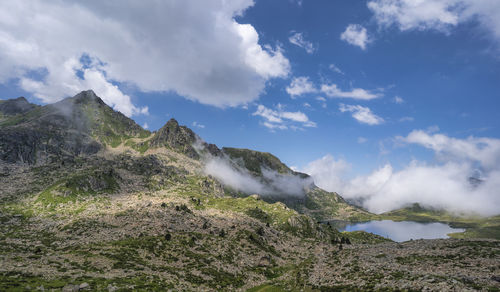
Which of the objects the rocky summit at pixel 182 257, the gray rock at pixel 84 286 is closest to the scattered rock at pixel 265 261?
the rocky summit at pixel 182 257

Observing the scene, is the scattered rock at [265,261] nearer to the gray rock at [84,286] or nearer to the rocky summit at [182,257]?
the rocky summit at [182,257]

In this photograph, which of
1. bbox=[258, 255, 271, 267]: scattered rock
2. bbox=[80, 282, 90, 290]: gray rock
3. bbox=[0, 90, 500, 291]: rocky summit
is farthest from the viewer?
bbox=[258, 255, 271, 267]: scattered rock

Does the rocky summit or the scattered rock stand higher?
the rocky summit

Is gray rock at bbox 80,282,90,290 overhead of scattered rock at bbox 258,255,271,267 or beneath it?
overhead

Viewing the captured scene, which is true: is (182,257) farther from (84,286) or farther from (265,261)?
(84,286)

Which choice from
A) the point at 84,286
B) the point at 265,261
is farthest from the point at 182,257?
the point at 84,286

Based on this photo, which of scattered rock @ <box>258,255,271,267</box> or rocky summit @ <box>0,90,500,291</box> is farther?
scattered rock @ <box>258,255,271,267</box>

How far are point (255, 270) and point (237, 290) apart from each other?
25535 mm

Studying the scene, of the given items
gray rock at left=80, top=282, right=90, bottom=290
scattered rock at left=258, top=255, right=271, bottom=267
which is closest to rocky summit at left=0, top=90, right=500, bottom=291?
gray rock at left=80, top=282, right=90, bottom=290

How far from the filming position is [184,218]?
135 m

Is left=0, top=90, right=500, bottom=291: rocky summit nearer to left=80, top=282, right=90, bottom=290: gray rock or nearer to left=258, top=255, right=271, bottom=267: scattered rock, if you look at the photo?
left=80, top=282, right=90, bottom=290: gray rock

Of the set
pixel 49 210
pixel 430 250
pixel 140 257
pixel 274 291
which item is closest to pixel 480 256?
pixel 430 250

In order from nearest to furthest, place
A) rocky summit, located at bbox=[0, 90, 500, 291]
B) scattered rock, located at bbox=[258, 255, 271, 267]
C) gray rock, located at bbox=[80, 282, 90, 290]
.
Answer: gray rock, located at bbox=[80, 282, 90, 290] → rocky summit, located at bbox=[0, 90, 500, 291] → scattered rock, located at bbox=[258, 255, 271, 267]

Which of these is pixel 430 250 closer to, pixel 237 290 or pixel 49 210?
pixel 237 290
